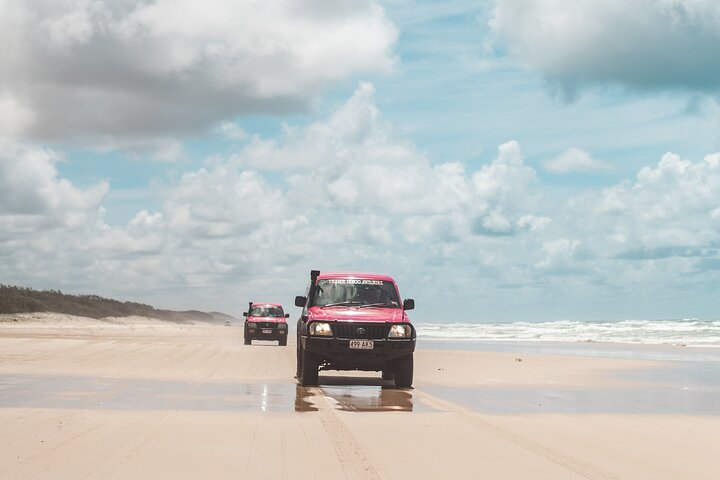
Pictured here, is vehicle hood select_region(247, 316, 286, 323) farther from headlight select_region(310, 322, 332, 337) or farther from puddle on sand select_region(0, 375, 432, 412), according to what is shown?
headlight select_region(310, 322, 332, 337)

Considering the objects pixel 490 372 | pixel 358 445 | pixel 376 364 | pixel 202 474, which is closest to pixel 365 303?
pixel 376 364

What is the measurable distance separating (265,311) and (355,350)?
2315 centimetres

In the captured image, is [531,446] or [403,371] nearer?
[531,446]

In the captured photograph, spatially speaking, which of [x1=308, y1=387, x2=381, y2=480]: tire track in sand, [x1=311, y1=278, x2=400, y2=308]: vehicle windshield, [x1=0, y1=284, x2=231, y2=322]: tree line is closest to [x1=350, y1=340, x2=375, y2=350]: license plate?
[x1=311, y1=278, x2=400, y2=308]: vehicle windshield

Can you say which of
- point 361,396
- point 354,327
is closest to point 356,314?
point 354,327

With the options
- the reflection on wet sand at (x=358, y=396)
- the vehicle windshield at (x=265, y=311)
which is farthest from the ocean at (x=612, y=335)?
the reflection on wet sand at (x=358, y=396)

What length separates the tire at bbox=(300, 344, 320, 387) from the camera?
15.4 meters

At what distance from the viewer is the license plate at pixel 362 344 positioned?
14.8m

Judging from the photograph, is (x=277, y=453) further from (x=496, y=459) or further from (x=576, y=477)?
(x=576, y=477)

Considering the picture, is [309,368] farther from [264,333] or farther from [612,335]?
[612,335]

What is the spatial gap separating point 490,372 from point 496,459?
514 inches

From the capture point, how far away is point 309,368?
15523 millimetres

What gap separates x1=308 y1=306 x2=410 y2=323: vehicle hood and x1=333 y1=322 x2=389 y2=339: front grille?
0.09 m

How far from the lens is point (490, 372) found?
20656 millimetres
